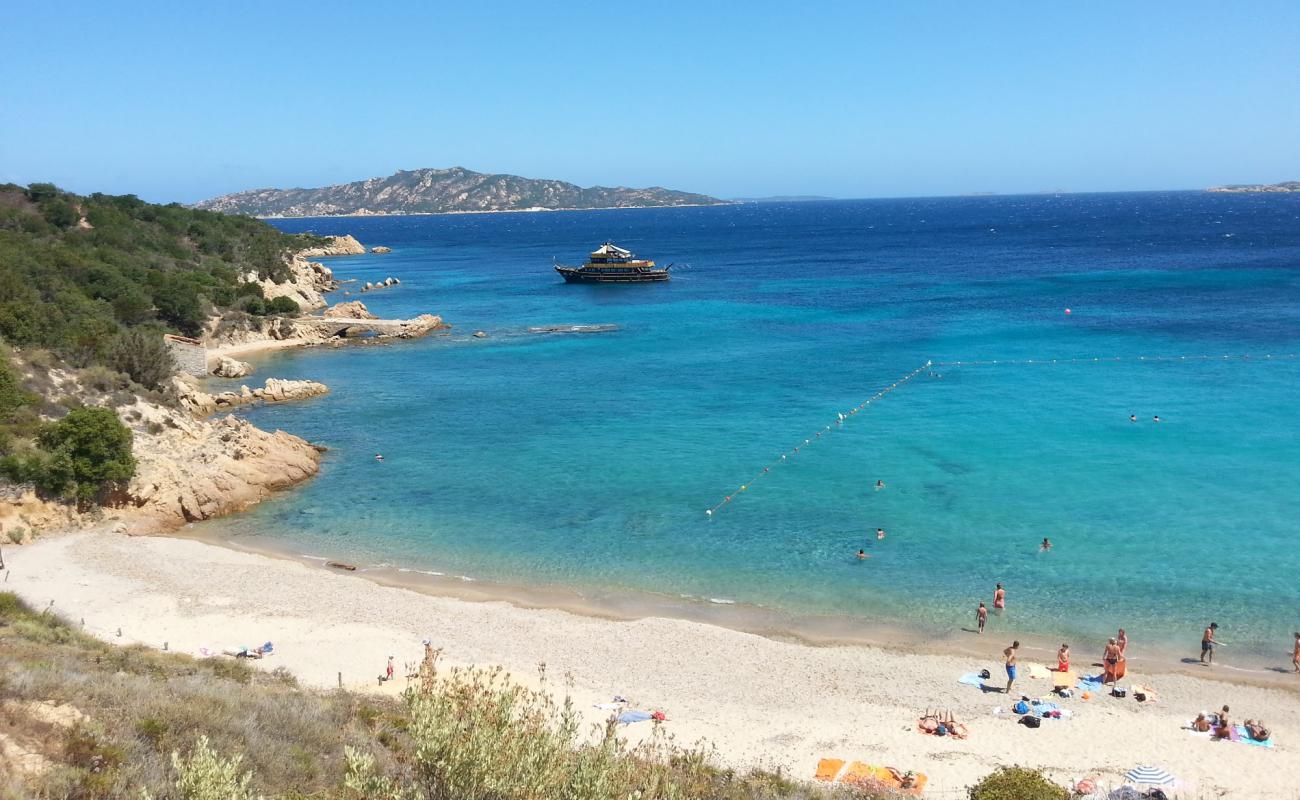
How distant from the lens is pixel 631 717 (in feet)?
53.8

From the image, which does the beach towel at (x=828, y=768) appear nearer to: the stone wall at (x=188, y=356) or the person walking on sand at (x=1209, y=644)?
the person walking on sand at (x=1209, y=644)

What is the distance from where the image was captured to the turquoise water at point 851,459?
75.1 ft

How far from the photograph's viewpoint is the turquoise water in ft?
75.1

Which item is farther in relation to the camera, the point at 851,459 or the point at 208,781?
the point at 851,459

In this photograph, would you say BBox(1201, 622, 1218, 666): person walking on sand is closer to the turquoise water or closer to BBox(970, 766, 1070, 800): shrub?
the turquoise water

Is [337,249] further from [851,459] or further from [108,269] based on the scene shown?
[851,459]

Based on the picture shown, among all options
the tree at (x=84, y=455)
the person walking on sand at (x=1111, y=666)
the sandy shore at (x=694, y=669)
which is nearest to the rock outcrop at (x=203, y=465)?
the tree at (x=84, y=455)

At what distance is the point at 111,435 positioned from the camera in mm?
25703

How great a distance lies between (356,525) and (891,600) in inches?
618

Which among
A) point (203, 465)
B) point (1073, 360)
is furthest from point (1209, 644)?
point (1073, 360)

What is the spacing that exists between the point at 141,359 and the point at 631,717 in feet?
95.6

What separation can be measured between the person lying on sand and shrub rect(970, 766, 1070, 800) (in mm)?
6432

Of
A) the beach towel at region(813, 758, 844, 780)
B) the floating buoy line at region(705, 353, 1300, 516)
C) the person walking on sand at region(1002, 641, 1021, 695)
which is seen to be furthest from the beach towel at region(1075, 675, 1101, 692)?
the floating buoy line at region(705, 353, 1300, 516)

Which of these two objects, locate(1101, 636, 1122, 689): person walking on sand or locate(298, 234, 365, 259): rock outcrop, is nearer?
locate(1101, 636, 1122, 689): person walking on sand
